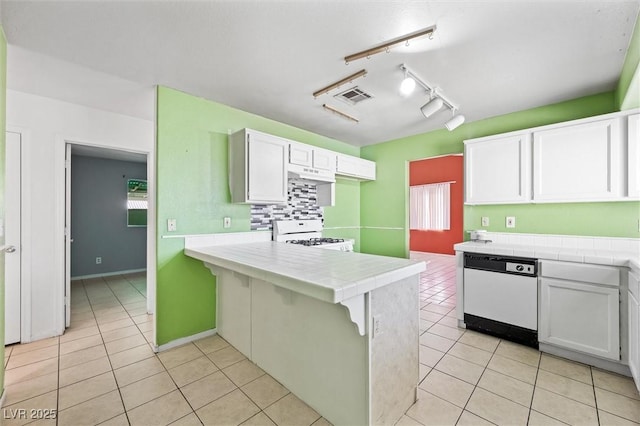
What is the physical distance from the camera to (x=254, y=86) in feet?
8.09

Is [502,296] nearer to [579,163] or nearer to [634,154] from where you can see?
[579,163]

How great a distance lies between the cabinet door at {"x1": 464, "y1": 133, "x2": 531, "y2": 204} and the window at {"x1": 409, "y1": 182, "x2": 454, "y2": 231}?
4.17 meters

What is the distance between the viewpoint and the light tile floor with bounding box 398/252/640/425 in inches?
62.4

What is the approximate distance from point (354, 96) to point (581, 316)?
2.73 meters

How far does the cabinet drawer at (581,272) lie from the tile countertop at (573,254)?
1.5 inches

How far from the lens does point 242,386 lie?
6.25ft

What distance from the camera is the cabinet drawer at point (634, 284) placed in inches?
66.7

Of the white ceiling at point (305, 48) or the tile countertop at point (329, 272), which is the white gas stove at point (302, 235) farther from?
the white ceiling at point (305, 48)

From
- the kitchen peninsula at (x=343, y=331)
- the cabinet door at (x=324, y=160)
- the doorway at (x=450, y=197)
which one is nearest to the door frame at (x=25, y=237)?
the kitchen peninsula at (x=343, y=331)

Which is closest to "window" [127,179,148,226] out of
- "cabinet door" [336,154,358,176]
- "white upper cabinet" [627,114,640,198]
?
"cabinet door" [336,154,358,176]

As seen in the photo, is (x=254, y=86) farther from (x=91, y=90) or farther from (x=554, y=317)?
(x=554, y=317)

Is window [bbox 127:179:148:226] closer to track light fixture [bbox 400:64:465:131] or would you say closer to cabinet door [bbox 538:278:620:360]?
track light fixture [bbox 400:64:465:131]

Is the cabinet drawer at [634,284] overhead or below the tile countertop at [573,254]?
below

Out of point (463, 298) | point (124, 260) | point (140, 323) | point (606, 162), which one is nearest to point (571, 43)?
point (606, 162)
